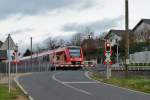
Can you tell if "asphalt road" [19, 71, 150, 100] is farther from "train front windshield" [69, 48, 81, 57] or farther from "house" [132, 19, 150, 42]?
"house" [132, 19, 150, 42]

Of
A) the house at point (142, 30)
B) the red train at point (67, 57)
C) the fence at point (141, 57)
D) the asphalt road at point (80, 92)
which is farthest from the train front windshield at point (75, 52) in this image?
the house at point (142, 30)

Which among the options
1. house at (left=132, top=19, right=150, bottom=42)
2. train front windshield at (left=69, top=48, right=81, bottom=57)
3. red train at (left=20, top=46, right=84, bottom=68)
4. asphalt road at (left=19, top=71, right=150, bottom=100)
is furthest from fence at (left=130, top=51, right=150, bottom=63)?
asphalt road at (left=19, top=71, right=150, bottom=100)

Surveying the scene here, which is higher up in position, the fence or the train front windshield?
the train front windshield

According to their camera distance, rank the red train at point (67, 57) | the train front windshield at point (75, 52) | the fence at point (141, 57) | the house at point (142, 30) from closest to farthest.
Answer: the red train at point (67, 57) < the train front windshield at point (75, 52) < the fence at point (141, 57) < the house at point (142, 30)

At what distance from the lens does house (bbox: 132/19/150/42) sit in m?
110

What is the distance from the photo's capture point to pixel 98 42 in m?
138

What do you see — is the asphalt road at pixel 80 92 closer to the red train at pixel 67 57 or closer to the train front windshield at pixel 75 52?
the red train at pixel 67 57

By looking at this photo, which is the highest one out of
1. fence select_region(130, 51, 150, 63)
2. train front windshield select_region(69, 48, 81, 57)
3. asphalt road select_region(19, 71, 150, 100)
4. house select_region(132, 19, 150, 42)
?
house select_region(132, 19, 150, 42)

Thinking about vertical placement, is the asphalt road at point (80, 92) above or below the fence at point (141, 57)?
below

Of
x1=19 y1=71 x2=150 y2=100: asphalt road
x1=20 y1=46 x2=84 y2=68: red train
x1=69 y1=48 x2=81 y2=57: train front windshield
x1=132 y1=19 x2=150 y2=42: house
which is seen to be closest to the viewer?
x1=19 y1=71 x2=150 y2=100: asphalt road

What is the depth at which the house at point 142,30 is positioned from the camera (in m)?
110

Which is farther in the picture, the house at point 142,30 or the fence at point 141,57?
the house at point 142,30

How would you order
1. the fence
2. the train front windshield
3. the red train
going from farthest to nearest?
the fence < the train front windshield < the red train

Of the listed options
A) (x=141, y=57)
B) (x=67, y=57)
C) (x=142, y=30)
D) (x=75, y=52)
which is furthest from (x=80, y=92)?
(x=142, y=30)
